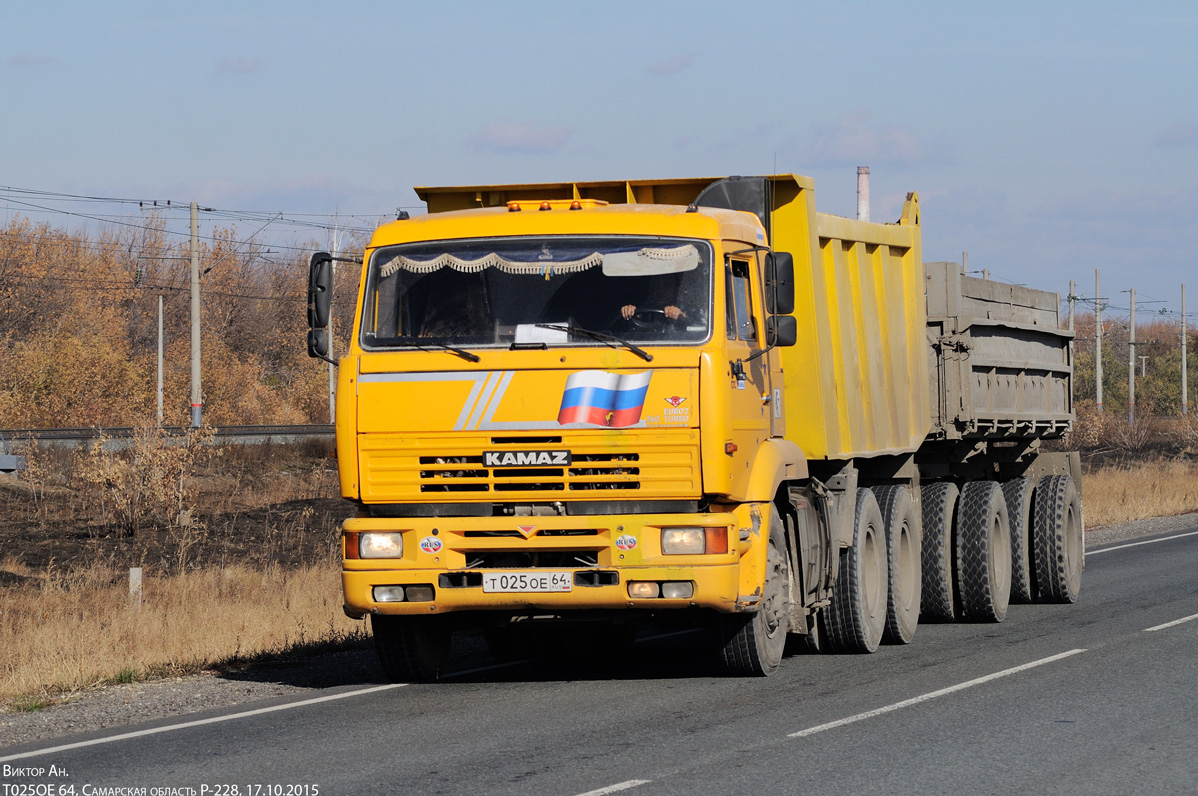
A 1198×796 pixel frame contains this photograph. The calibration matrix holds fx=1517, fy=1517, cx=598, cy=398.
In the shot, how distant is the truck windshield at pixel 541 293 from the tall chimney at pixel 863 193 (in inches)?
202

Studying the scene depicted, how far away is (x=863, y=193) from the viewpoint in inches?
567

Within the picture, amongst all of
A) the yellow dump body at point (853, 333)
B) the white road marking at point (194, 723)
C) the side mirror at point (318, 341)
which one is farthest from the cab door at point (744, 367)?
the white road marking at point (194, 723)

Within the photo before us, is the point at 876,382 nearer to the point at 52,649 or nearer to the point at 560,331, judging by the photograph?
the point at 560,331

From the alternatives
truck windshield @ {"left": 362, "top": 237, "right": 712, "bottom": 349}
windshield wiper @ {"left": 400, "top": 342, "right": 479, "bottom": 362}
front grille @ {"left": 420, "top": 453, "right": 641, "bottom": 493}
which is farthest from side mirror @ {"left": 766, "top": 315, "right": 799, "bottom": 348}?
windshield wiper @ {"left": 400, "top": 342, "right": 479, "bottom": 362}

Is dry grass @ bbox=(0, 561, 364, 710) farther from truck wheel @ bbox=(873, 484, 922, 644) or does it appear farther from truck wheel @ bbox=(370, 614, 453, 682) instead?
truck wheel @ bbox=(873, 484, 922, 644)

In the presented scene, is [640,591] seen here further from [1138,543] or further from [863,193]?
[1138,543]

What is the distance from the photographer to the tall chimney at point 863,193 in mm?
14203

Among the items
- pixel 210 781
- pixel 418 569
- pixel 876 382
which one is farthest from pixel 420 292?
pixel 876 382

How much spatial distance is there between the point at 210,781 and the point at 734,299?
4.38 m

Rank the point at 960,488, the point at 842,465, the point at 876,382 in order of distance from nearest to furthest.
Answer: the point at 842,465
the point at 876,382
the point at 960,488

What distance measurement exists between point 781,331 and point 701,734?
2.87m

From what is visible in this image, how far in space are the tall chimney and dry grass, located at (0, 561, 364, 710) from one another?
6.00 meters

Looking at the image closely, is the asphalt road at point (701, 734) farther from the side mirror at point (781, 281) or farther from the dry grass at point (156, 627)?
the side mirror at point (781, 281)

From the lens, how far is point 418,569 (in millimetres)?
9297
